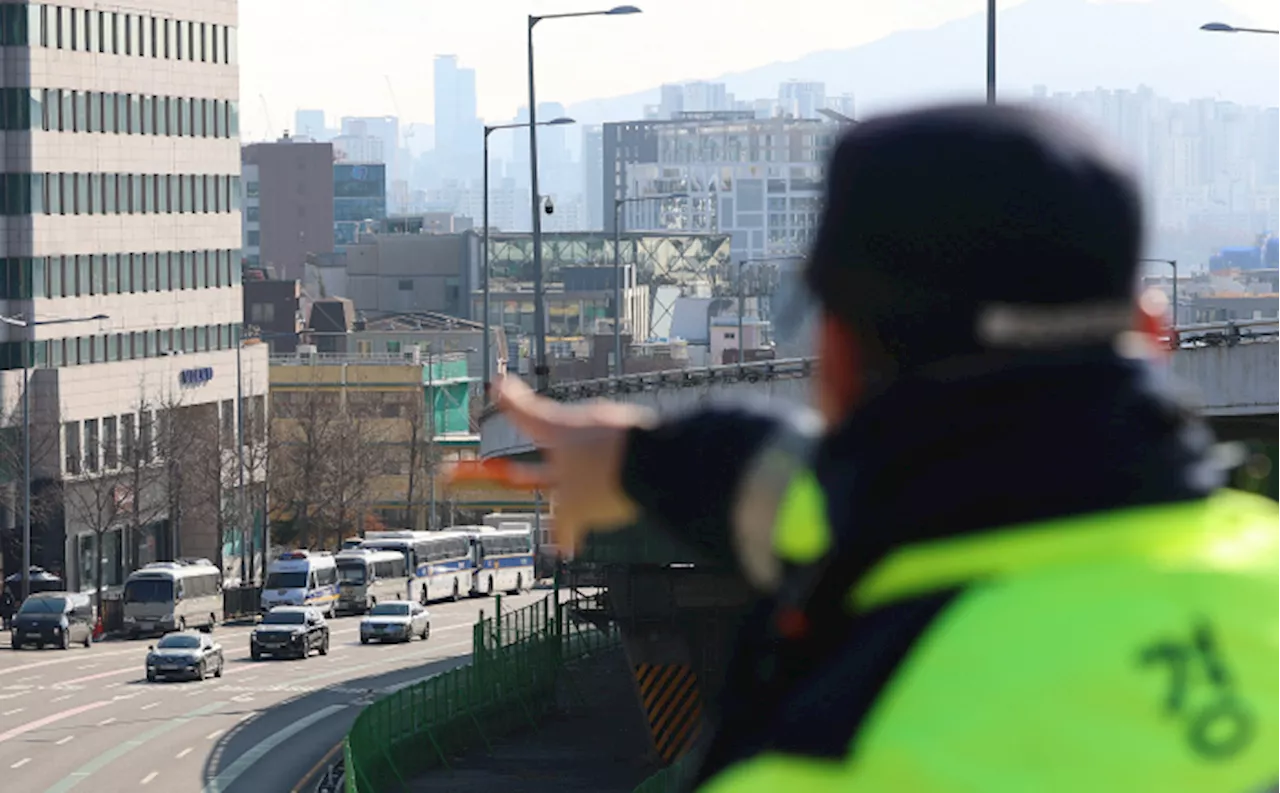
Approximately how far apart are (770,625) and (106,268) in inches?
3507

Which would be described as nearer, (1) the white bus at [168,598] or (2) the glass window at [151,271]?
(1) the white bus at [168,598]

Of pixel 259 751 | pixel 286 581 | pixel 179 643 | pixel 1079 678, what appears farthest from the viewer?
pixel 286 581

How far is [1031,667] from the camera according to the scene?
80.0 inches

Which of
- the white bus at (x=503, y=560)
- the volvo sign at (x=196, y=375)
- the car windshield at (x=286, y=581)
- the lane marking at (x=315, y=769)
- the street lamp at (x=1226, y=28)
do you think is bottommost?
the white bus at (x=503, y=560)

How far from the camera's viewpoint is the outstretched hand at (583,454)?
113 inches

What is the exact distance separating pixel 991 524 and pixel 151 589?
70.7 meters

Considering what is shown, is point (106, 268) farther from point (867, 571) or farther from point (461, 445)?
point (867, 571)

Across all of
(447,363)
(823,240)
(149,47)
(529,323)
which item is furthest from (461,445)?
(823,240)

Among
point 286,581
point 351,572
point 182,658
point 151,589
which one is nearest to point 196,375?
point 351,572

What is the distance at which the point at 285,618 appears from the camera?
221 feet

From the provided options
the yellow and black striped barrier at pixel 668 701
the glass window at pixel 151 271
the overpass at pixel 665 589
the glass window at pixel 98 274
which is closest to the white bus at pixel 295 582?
the glass window at pixel 98 274

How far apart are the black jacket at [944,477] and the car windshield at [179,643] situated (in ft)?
192

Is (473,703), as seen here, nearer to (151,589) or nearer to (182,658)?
Answer: (182,658)

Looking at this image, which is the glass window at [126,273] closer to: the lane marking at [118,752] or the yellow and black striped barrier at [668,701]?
the lane marking at [118,752]
